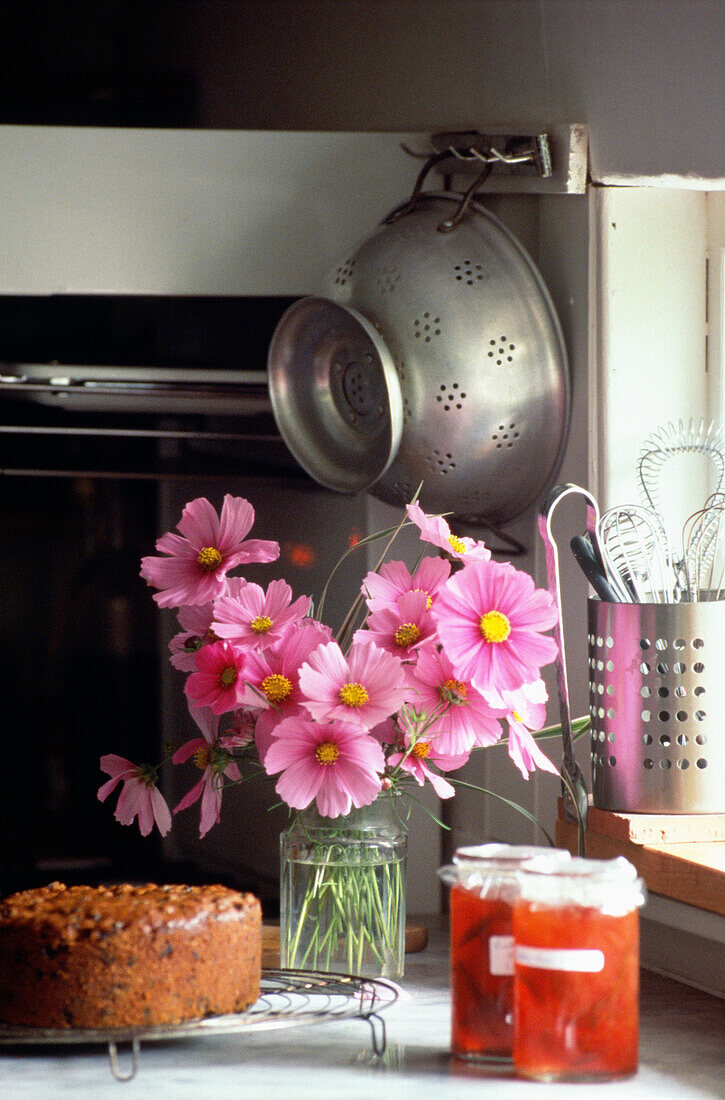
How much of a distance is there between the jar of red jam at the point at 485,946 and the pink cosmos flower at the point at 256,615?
0.23 meters

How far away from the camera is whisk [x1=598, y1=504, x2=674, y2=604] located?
1051mm

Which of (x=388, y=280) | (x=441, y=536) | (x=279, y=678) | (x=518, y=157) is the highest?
(x=518, y=157)

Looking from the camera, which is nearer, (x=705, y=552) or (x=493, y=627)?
(x=493, y=627)

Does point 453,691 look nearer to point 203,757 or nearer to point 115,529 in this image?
point 203,757

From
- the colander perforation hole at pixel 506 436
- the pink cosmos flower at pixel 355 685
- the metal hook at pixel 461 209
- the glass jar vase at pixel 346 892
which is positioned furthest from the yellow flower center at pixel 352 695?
the metal hook at pixel 461 209

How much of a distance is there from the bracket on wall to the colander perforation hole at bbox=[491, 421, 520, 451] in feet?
0.70

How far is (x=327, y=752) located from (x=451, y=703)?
0.09 metres

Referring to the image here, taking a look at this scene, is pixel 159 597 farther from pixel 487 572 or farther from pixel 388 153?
pixel 388 153

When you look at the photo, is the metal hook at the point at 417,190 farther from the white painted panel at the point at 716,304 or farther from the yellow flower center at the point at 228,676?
the yellow flower center at the point at 228,676

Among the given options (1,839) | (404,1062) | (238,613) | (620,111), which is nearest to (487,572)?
(238,613)

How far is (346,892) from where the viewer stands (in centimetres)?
99

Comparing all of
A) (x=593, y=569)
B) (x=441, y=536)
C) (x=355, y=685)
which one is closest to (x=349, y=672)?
(x=355, y=685)

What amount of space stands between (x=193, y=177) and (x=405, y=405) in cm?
31

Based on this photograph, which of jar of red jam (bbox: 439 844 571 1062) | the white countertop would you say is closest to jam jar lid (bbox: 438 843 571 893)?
jar of red jam (bbox: 439 844 571 1062)
